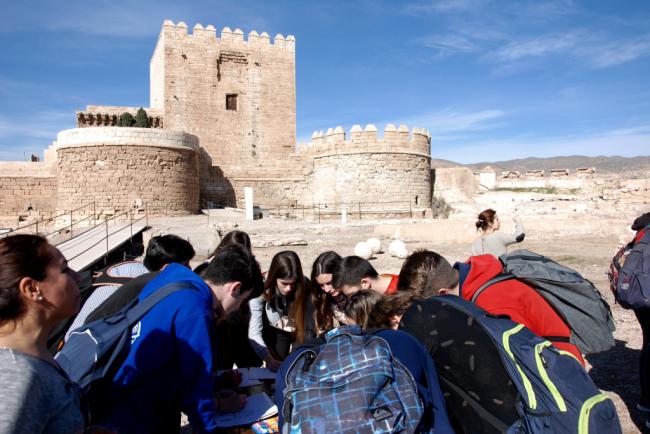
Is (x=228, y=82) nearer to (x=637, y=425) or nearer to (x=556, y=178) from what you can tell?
(x=556, y=178)

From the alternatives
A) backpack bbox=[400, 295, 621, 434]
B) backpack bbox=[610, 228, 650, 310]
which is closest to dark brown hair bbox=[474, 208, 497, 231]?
backpack bbox=[610, 228, 650, 310]

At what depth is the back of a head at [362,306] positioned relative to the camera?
2.31 metres

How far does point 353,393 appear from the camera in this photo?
150cm

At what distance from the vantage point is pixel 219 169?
69.7 ft

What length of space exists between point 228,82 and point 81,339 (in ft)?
77.5

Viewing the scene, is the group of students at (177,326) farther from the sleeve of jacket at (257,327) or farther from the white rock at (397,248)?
the white rock at (397,248)

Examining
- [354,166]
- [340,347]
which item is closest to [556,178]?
[354,166]

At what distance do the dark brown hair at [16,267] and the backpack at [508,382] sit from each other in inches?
55.1

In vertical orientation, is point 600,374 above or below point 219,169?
below

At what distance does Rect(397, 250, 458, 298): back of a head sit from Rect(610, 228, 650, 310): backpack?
4.13 ft

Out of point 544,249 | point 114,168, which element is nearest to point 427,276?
point 544,249

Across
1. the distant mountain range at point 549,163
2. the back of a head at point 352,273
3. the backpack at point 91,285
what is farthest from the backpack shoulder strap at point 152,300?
the distant mountain range at point 549,163

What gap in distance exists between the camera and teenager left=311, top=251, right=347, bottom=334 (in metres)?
3.47

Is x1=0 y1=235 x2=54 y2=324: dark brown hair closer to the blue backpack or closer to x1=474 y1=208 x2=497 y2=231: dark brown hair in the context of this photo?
the blue backpack
